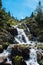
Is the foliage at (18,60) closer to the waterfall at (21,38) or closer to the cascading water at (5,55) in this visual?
the cascading water at (5,55)

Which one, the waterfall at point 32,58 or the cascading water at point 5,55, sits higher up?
the cascading water at point 5,55

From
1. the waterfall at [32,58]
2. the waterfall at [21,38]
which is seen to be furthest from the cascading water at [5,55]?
the waterfall at [21,38]

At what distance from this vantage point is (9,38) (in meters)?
47.7

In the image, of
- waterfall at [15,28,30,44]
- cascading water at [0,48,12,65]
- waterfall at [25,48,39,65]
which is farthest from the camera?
waterfall at [15,28,30,44]

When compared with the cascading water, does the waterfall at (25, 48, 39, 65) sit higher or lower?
lower

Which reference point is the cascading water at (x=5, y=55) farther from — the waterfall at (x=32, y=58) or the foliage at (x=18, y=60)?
the waterfall at (x=32, y=58)

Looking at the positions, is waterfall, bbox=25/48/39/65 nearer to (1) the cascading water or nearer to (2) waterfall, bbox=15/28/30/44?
(1) the cascading water

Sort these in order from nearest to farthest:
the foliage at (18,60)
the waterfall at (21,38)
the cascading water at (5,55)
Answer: the cascading water at (5,55)
the foliage at (18,60)
the waterfall at (21,38)

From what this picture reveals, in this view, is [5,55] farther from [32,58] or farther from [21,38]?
[21,38]

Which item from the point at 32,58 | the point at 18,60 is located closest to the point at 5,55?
the point at 18,60

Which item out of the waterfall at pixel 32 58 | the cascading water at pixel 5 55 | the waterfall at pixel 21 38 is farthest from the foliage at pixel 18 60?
the waterfall at pixel 21 38

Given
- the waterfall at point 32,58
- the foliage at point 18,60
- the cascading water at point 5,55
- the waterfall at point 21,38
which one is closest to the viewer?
the cascading water at point 5,55

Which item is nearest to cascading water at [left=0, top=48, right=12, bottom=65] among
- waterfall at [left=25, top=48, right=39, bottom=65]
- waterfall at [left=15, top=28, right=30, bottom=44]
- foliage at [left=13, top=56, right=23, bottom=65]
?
foliage at [left=13, top=56, right=23, bottom=65]

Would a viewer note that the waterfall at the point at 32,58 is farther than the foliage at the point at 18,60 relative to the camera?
Yes
